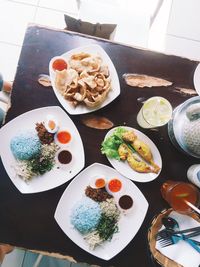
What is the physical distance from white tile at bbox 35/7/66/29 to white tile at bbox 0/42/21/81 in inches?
11.3

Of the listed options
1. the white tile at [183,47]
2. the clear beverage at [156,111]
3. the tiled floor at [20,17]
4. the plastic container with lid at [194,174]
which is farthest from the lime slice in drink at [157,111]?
the tiled floor at [20,17]

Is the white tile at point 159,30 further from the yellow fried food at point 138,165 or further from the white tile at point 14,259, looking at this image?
the white tile at point 14,259

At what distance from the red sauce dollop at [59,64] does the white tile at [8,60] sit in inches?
36.2

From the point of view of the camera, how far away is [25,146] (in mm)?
1321

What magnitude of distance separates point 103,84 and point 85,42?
0.79ft

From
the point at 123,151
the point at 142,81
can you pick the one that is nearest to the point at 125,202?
the point at 123,151

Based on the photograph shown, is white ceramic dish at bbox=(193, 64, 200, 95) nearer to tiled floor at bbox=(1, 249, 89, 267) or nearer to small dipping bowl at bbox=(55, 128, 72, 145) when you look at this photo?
small dipping bowl at bbox=(55, 128, 72, 145)

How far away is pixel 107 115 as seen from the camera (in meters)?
1.45

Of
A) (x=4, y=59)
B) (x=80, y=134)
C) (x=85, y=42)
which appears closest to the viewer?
(x=80, y=134)

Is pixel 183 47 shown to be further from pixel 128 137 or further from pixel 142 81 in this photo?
pixel 128 137

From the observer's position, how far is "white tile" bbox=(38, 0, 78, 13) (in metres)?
2.45

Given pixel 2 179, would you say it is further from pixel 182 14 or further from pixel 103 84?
pixel 182 14

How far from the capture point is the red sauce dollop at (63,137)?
140cm

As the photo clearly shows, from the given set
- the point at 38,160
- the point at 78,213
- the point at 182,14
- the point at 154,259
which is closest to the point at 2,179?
the point at 38,160
